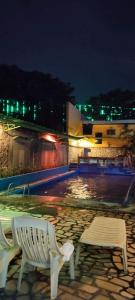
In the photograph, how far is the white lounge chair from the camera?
4.15 metres

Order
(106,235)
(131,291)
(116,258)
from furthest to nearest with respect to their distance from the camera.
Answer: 1. (116,258)
2. (106,235)
3. (131,291)

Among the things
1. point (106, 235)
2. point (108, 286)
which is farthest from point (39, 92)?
point (108, 286)

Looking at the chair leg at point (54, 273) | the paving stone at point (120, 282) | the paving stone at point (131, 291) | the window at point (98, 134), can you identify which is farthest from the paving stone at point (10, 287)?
the window at point (98, 134)

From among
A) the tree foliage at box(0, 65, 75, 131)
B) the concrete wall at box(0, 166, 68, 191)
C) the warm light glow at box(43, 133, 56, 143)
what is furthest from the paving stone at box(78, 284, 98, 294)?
the tree foliage at box(0, 65, 75, 131)

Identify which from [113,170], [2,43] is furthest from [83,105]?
[113,170]

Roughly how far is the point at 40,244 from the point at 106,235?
132 cm

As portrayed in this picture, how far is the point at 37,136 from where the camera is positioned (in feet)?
57.7

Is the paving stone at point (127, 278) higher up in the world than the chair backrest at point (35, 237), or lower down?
lower down

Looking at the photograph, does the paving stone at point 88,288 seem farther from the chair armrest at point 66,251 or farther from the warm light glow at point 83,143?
the warm light glow at point 83,143

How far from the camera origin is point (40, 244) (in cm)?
355

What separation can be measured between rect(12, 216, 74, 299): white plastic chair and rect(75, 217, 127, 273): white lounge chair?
633mm

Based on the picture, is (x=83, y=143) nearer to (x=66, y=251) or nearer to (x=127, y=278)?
(x=127, y=278)

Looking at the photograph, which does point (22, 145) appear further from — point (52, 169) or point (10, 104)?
point (10, 104)

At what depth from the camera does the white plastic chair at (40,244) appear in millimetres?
3477
